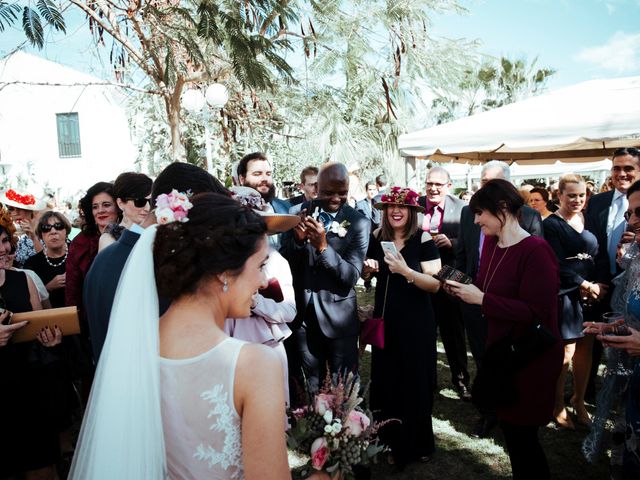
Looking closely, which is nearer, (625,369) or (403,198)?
(625,369)

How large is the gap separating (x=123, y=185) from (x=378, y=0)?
34.8 ft

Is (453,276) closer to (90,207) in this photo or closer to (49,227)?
(90,207)

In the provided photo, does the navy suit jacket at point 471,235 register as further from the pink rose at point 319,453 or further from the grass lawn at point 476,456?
the pink rose at point 319,453

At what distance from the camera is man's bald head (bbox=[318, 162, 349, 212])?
3.63 meters

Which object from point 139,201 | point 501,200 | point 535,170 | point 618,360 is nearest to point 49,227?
point 139,201

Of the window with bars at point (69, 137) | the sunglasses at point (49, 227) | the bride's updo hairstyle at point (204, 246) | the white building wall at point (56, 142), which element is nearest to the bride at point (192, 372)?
the bride's updo hairstyle at point (204, 246)

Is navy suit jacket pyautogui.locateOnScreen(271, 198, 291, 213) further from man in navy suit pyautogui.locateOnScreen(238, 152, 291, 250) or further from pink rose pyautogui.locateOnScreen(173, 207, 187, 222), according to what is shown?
pink rose pyautogui.locateOnScreen(173, 207, 187, 222)

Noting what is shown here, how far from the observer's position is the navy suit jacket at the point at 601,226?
4.27 meters

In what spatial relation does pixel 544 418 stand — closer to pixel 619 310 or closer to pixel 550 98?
pixel 619 310

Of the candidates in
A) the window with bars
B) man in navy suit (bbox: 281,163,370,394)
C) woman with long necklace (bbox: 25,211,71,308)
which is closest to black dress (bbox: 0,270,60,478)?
woman with long necklace (bbox: 25,211,71,308)

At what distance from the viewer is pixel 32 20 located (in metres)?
3.97

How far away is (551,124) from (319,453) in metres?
4.61

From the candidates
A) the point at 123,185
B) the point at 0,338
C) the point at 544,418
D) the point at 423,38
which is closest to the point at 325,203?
the point at 123,185

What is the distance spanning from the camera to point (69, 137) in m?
24.1
